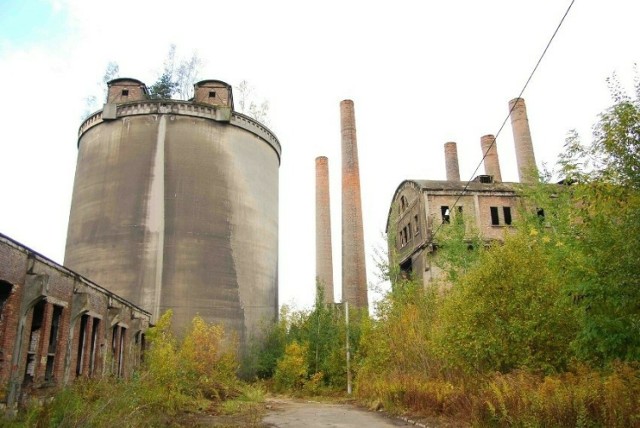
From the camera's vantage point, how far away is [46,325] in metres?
10.9

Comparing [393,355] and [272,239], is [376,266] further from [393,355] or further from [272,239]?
[393,355]

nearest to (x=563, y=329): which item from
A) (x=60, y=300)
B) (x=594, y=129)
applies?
(x=594, y=129)

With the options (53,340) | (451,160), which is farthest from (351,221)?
(53,340)

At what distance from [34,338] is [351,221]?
21241mm

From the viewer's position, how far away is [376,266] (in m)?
25.1

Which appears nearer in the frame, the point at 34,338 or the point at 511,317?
the point at 511,317

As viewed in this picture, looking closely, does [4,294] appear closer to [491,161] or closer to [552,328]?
[552,328]

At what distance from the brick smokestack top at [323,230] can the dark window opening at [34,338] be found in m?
21.4

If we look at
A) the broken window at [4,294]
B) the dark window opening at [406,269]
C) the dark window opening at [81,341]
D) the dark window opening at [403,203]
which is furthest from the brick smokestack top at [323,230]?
the broken window at [4,294]

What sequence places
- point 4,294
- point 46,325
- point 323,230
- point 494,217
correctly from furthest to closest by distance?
point 323,230 → point 494,217 → point 46,325 → point 4,294

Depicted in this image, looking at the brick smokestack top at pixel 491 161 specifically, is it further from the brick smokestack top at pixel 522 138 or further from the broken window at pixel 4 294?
the broken window at pixel 4 294

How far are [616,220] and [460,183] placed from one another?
2066 cm

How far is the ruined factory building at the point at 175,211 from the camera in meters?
22.0

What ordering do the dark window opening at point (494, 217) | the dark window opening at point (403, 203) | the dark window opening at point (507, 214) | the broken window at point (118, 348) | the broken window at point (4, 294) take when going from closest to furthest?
1. the broken window at point (4, 294)
2. the broken window at point (118, 348)
3. the dark window opening at point (494, 217)
4. the dark window opening at point (507, 214)
5. the dark window opening at point (403, 203)
